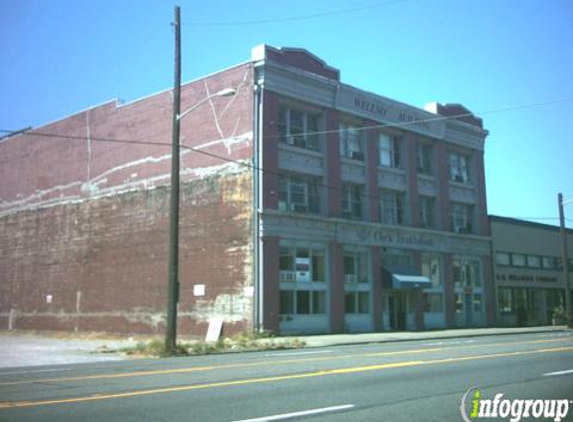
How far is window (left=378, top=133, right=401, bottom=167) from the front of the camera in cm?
3828

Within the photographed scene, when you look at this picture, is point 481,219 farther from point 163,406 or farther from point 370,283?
point 163,406

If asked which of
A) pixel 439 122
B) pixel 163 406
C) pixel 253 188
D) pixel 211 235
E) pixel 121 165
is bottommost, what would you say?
pixel 163 406

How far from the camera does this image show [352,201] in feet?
118

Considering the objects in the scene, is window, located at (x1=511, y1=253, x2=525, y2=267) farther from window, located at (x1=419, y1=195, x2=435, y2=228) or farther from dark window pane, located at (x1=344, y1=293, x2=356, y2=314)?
dark window pane, located at (x1=344, y1=293, x2=356, y2=314)

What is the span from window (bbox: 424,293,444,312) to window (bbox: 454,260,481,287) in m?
1.97

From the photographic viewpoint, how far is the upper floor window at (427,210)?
40469 millimetres

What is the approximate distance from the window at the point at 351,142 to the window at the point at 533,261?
793 inches

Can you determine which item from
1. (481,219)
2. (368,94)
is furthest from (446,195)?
(368,94)

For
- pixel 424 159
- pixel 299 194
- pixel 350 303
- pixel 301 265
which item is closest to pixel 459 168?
pixel 424 159

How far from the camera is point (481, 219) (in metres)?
44.6

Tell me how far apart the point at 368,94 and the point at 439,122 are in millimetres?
7230

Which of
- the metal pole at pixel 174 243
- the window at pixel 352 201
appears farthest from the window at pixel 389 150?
the metal pole at pixel 174 243

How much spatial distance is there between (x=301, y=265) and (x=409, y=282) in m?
7.29

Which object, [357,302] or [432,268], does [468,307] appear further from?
[357,302]
